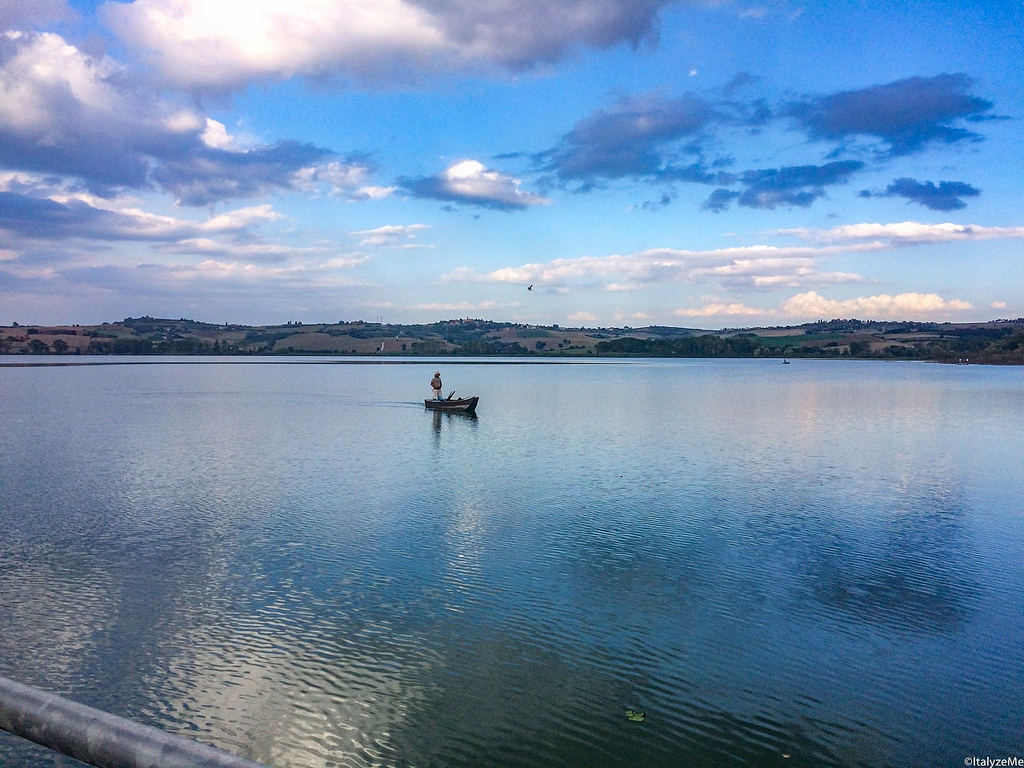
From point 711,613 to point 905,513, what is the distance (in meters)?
12.2

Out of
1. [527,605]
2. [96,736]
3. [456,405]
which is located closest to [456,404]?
[456,405]

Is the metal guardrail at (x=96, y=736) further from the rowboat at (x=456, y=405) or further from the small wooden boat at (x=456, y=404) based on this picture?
the small wooden boat at (x=456, y=404)

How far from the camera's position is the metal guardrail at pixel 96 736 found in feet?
12.6

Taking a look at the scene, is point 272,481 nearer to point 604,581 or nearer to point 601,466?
point 601,466

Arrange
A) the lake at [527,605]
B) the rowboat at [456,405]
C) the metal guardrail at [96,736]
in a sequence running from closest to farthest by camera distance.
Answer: the metal guardrail at [96,736] < the lake at [527,605] < the rowboat at [456,405]

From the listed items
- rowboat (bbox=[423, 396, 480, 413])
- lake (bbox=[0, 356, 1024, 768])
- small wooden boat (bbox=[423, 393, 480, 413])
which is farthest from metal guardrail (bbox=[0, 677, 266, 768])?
small wooden boat (bbox=[423, 393, 480, 413])

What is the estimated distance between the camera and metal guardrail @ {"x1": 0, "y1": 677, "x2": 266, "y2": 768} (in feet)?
12.6

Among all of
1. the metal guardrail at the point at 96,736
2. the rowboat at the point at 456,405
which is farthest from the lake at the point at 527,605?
the rowboat at the point at 456,405

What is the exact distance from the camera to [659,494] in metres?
25.7

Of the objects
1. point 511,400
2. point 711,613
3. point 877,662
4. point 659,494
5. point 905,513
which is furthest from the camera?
point 511,400

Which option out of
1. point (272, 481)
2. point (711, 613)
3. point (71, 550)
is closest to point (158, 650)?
point (71, 550)

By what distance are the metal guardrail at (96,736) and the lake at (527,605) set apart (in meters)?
A: 5.20

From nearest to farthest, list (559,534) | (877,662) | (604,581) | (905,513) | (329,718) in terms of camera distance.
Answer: (329,718) < (877,662) < (604,581) < (559,534) < (905,513)

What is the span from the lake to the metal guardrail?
5201 mm
